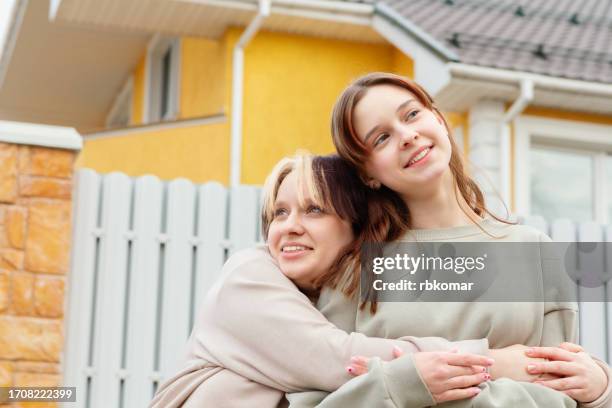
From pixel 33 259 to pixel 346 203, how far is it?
97.3 inches

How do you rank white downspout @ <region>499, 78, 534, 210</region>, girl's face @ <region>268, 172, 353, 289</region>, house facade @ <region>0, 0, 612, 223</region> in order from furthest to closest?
house facade @ <region>0, 0, 612, 223</region> → white downspout @ <region>499, 78, 534, 210</region> → girl's face @ <region>268, 172, 353, 289</region>

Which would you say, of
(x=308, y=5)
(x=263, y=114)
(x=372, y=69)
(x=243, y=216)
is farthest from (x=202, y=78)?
(x=243, y=216)

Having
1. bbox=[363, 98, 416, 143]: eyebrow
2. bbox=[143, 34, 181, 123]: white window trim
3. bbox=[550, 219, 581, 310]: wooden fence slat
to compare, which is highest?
bbox=[143, 34, 181, 123]: white window trim

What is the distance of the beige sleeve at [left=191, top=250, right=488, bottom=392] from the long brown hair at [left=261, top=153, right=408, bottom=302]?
154mm

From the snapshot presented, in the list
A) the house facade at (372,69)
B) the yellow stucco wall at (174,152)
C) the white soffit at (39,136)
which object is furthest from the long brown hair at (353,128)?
the yellow stucco wall at (174,152)

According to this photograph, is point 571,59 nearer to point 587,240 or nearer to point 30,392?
point 587,240

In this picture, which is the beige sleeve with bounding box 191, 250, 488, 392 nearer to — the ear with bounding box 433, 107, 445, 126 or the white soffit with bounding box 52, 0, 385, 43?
the ear with bounding box 433, 107, 445, 126

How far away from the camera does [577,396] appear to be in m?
2.77

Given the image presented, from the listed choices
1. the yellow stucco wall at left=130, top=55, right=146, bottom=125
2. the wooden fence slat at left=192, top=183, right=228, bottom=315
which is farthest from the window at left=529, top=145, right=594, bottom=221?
the yellow stucco wall at left=130, top=55, right=146, bottom=125

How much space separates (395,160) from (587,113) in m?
6.93

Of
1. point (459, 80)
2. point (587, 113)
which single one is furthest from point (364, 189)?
point (587, 113)

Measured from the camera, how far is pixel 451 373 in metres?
2.67

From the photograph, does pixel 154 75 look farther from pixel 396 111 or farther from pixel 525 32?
pixel 396 111

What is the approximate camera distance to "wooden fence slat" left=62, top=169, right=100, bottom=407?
5277 millimetres
